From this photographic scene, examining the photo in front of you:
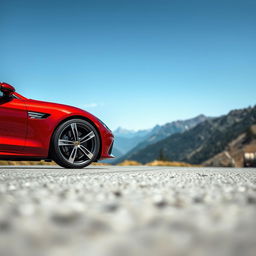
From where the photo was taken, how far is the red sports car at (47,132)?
4.86 metres

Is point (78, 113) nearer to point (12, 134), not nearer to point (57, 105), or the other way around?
point (57, 105)

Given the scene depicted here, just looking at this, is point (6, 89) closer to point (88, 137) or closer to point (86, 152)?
point (88, 137)

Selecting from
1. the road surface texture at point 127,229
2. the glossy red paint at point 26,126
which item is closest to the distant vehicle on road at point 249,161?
the glossy red paint at point 26,126

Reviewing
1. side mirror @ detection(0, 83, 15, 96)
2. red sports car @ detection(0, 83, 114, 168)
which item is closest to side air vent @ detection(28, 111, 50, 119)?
red sports car @ detection(0, 83, 114, 168)

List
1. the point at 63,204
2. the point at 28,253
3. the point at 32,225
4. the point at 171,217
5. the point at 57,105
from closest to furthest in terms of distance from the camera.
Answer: the point at 28,253 < the point at 32,225 < the point at 171,217 < the point at 63,204 < the point at 57,105

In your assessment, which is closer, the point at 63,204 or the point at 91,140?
the point at 63,204

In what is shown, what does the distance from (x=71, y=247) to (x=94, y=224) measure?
215 millimetres

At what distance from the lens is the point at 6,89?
192 inches

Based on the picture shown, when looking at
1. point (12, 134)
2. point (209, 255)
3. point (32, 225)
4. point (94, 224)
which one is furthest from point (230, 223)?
point (12, 134)

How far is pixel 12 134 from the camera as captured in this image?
4.86m

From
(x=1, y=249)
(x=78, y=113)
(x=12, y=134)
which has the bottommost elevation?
(x=1, y=249)

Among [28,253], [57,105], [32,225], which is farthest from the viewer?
[57,105]

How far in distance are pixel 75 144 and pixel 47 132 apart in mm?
521

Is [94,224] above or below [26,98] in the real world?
below
